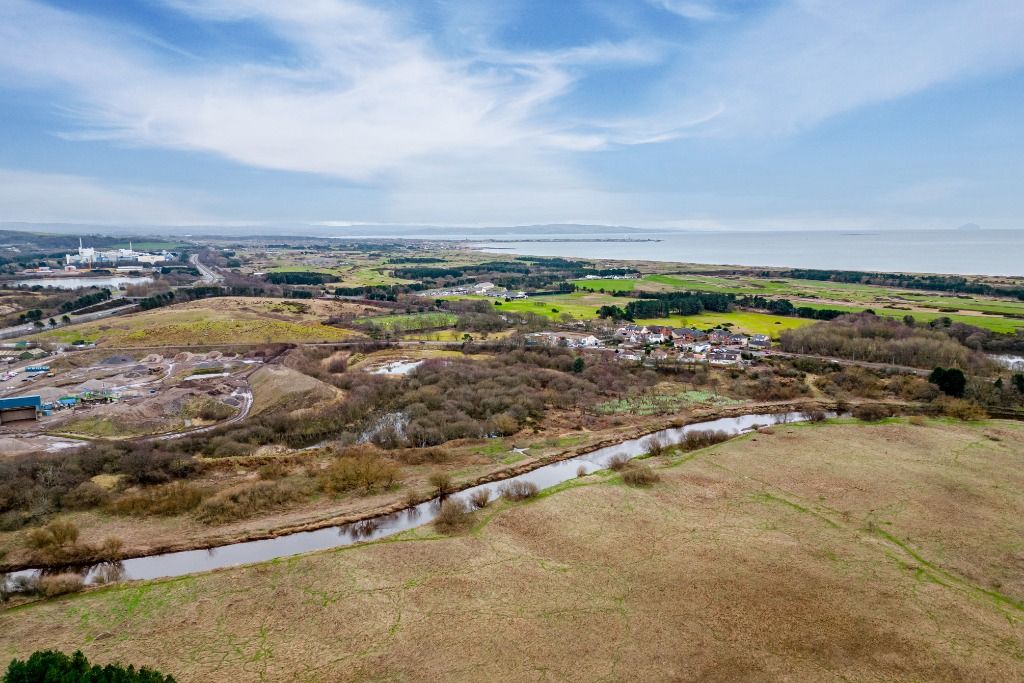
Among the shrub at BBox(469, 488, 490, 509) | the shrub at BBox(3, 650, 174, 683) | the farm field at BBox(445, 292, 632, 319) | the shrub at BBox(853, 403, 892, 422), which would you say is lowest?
the shrub at BBox(469, 488, 490, 509)

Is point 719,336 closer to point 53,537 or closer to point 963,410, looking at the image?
point 963,410

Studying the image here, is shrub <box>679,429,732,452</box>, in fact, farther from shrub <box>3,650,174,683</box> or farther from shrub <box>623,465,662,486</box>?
shrub <box>3,650,174,683</box>

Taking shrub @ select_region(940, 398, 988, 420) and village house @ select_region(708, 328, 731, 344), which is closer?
shrub @ select_region(940, 398, 988, 420)

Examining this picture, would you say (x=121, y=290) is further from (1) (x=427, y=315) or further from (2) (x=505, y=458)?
(2) (x=505, y=458)

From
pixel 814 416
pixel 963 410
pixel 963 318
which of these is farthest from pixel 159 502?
pixel 963 318

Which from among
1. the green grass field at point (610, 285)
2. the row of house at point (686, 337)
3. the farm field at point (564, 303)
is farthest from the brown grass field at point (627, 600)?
the green grass field at point (610, 285)

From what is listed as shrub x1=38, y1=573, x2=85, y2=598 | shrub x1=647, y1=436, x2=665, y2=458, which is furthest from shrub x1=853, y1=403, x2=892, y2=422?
shrub x1=38, y1=573, x2=85, y2=598
